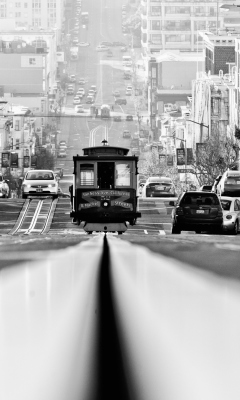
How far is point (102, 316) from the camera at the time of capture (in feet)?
→ 11.7

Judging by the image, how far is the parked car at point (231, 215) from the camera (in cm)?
3319

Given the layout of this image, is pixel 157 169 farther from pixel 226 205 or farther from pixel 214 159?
pixel 226 205

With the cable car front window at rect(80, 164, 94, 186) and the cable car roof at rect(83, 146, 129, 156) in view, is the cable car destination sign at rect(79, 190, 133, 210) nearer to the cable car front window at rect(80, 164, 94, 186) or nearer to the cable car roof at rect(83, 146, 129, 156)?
the cable car front window at rect(80, 164, 94, 186)

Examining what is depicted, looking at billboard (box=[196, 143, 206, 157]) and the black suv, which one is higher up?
billboard (box=[196, 143, 206, 157])

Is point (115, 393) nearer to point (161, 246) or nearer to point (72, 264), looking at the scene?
point (72, 264)

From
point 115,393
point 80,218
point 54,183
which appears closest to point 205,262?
point 115,393

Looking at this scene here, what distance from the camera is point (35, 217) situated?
43.2 m

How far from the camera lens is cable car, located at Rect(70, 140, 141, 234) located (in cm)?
3105

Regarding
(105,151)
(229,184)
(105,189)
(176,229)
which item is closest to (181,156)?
(229,184)

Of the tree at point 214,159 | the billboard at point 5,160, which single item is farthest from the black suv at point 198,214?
the billboard at point 5,160

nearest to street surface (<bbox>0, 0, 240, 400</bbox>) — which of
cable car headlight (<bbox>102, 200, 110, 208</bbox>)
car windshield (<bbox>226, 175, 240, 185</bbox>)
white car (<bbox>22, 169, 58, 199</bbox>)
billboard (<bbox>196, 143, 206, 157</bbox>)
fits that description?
cable car headlight (<bbox>102, 200, 110, 208</bbox>)

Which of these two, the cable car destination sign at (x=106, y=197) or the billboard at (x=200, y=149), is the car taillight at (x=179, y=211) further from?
the billboard at (x=200, y=149)

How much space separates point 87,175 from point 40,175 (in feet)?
67.1

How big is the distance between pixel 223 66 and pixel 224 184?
411 ft
